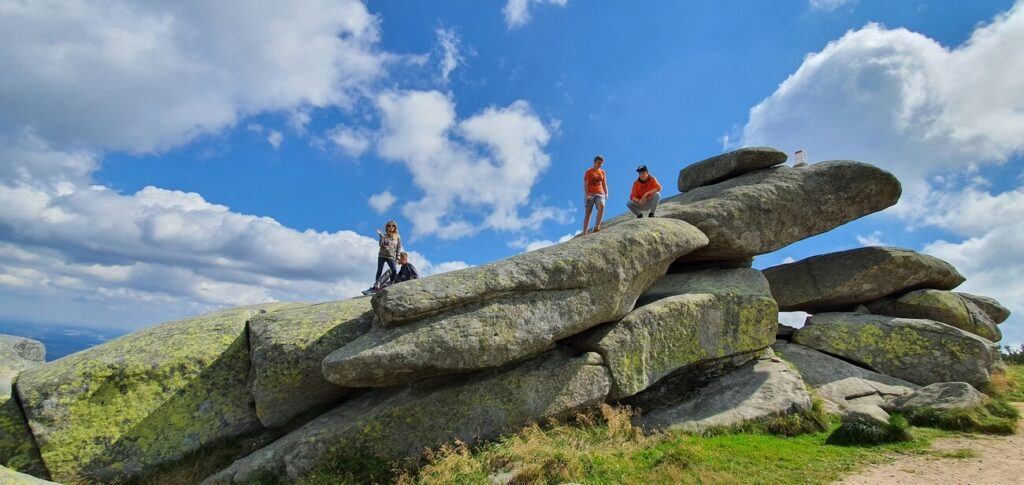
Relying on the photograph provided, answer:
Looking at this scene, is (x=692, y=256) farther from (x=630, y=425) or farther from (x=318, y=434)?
(x=318, y=434)

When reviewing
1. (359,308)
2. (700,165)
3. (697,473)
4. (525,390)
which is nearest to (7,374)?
(359,308)

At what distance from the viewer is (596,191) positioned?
66.9 ft

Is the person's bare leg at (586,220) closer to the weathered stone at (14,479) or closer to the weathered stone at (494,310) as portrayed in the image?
the weathered stone at (494,310)

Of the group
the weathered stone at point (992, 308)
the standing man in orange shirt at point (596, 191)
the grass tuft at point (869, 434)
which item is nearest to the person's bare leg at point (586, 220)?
the standing man in orange shirt at point (596, 191)

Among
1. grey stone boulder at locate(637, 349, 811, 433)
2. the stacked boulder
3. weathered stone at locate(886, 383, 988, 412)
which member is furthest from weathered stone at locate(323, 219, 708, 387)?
weathered stone at locate(886, 383, 988, 412)

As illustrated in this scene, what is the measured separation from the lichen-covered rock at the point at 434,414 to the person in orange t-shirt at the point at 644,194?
9.05 m

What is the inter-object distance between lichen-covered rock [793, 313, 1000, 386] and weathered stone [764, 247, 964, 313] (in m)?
2.45

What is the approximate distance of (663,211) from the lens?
22891 millimetres

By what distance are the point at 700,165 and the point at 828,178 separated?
247 inches

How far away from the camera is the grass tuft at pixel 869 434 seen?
13922mm

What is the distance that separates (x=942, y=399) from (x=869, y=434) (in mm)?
5192

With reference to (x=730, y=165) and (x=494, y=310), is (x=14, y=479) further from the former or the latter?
(x=730, y=165)

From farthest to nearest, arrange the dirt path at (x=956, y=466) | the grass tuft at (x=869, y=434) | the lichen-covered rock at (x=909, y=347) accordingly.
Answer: the lichen-covered rock at (x=909, y=347) < the grass tuft at (x=869, y=434) < the dirt path at (x=956, y=466)

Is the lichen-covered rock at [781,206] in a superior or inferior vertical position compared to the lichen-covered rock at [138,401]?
superior
